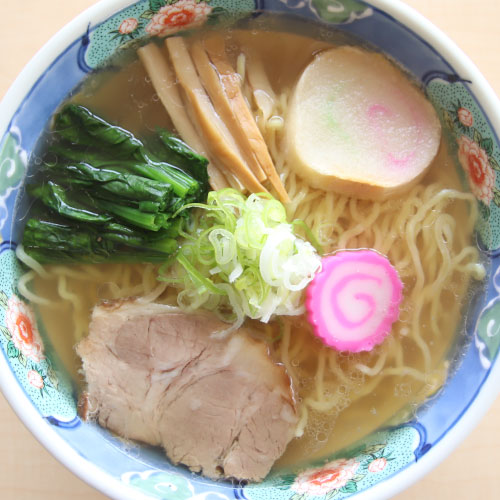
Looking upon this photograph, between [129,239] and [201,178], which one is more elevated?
[201,178]

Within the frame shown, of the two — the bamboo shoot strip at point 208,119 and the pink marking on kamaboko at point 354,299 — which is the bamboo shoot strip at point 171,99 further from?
the pink marking on kamaboko at point 354,299

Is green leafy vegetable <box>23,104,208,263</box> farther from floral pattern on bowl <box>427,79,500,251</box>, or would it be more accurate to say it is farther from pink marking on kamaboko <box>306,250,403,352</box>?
floral pattern on bowl <box>427,79,500,251</box>

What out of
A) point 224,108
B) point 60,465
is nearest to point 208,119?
point 224,108

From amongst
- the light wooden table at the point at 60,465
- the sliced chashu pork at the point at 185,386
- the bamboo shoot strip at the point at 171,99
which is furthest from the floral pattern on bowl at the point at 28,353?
the bamboo shoot strip at the point at 171,99

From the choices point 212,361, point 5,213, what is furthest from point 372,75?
point 5,213

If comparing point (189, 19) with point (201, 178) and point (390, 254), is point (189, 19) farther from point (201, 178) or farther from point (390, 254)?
point (390, 254)

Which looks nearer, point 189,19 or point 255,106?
point 189,19

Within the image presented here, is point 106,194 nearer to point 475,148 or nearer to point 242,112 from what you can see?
point 242,112

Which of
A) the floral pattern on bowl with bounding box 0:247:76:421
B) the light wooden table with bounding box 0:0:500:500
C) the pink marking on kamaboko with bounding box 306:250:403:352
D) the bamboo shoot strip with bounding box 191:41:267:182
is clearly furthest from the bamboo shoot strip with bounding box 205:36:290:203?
the floral pattern on bowl with bounding box 0:247:76:421
